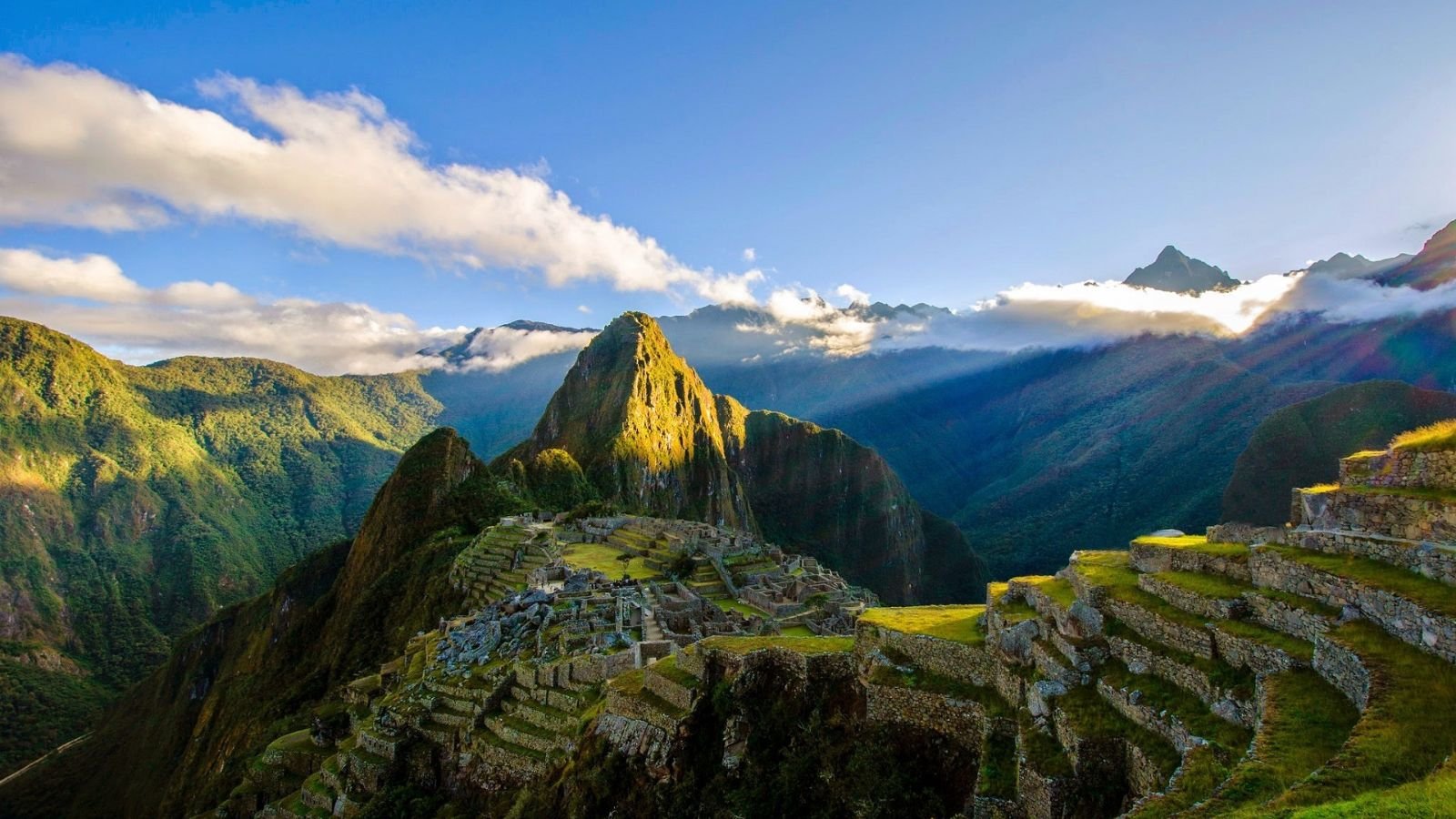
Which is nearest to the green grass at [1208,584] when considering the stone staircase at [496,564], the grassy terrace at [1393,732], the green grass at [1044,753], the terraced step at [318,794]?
the grassy terrace at [1393,732]

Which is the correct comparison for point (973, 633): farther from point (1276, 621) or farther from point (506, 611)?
point (506, 611)

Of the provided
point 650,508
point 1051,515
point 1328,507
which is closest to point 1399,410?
point 1051,515

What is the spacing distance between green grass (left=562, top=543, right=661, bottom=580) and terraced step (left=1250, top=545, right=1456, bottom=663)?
39.4 metres

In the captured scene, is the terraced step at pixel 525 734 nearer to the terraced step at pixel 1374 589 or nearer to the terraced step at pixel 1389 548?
the terraced step at pixel 1374 589

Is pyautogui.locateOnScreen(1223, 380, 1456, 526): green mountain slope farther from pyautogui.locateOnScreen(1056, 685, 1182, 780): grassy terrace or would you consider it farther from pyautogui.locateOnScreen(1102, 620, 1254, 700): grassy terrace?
pyautogui.locateOnScreen(1056, 685, 1182, 780): grassy terrace

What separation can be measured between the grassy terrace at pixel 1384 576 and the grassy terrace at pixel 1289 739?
59.9 inches

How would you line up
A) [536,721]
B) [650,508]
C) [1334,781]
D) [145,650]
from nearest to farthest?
[1334,781] → [536,721] → [650,508] → [145,650]

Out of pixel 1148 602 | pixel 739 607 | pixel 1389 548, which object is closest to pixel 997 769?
pixel 1148 602

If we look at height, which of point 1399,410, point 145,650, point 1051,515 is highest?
point 1399,410

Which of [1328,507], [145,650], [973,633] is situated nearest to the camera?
[1328,507]

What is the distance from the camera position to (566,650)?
24.0 metres

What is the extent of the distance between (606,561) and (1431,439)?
168 feet

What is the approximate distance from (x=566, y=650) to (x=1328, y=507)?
2139cm

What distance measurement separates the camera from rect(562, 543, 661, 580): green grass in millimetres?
49622
